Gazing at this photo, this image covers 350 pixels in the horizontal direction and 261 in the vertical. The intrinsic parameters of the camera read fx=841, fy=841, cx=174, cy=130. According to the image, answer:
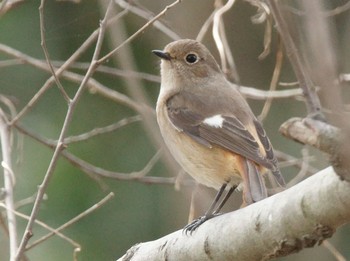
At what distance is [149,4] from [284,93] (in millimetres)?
2287

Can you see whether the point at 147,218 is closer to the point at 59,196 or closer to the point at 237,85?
the point at 59,196

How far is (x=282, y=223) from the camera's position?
8.43 feet

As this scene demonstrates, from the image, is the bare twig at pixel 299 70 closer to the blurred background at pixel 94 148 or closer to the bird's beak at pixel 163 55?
the bird's beak at pixel 163 55

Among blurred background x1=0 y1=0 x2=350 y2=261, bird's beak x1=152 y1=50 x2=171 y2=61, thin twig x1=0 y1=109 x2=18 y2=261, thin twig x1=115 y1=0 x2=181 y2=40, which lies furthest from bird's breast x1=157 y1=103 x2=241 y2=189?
blurred background x1=0 y1=0 x2=350 y2=261

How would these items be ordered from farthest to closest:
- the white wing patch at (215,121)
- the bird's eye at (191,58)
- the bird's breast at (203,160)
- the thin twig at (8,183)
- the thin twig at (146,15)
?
the bird's eye at (191,58), the thin twig at (146,15), the white wing patch at (215,121), the bird's breast at (203,160), the thin twig at (8,183)

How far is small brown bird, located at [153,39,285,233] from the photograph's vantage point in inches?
167

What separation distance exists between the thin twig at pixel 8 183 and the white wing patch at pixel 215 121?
3.67ft

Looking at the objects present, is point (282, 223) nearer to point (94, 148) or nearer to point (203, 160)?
point (203, 160)

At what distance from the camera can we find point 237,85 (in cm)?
512

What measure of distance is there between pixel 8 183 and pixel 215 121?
4.21ft

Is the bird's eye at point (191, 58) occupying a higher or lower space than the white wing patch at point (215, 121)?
higher

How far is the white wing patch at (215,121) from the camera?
4.65m

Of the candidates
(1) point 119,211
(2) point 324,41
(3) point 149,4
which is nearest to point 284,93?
(3) point 149,4

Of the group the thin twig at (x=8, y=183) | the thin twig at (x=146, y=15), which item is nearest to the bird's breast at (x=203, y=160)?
the thin twig at (x=146, y=15)
